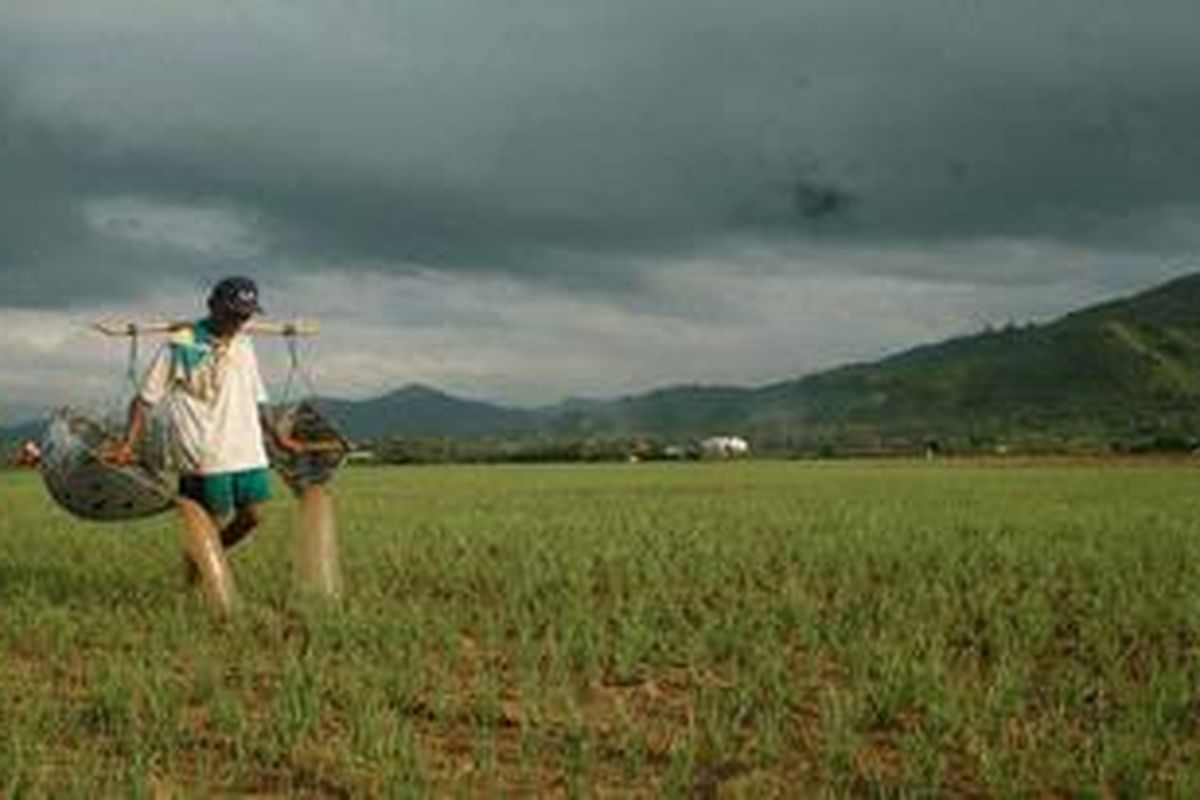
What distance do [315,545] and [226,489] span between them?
763 millimetres

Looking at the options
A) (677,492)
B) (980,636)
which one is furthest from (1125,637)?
(677,492)

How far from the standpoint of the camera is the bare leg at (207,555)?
1052cm

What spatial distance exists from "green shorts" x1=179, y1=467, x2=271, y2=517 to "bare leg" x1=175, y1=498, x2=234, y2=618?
0.67 ft

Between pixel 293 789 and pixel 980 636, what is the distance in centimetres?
434

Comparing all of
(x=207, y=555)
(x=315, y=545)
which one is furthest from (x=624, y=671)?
(x=315, y=545)

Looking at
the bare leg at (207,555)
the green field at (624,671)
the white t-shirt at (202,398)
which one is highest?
the white t-shirt at (202,398)

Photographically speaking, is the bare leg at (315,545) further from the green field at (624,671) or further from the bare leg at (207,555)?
the bare leg at (207,555)

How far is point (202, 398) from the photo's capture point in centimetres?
1078

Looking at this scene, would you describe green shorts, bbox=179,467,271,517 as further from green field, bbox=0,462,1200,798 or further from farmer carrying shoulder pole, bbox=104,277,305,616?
green field, bbox=0,462,1200,798

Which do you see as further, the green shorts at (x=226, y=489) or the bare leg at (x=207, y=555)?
the green shorts at (x=226, y=489)

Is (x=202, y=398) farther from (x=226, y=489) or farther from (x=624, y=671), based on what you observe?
(x=624, y=671)

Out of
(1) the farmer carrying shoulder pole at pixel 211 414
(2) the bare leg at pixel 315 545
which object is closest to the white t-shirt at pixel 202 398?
(1) the farmer carrying shoulder pole at pixel 211 414

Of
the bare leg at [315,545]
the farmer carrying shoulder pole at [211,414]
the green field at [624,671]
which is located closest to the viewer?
the green field at [624,671]

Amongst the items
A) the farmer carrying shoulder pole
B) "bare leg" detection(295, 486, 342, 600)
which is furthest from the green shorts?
"bare leg" detection(295, 486, 342, 600)
